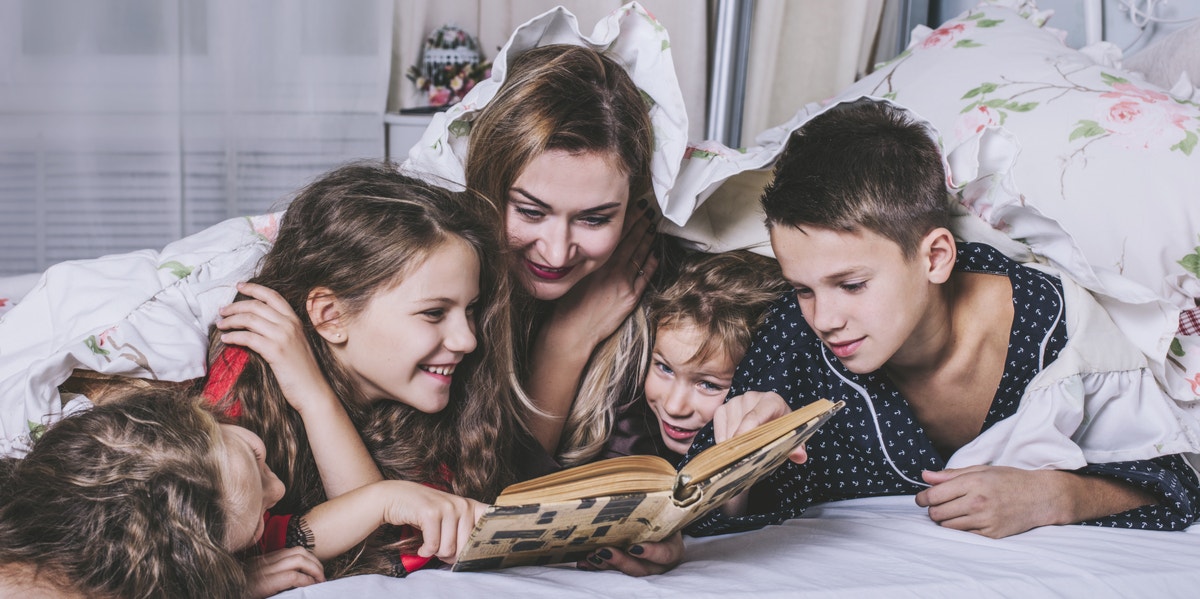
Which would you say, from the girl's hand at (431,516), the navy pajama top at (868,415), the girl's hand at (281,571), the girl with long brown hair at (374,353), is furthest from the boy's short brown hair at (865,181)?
the girl's hand at (281,571)

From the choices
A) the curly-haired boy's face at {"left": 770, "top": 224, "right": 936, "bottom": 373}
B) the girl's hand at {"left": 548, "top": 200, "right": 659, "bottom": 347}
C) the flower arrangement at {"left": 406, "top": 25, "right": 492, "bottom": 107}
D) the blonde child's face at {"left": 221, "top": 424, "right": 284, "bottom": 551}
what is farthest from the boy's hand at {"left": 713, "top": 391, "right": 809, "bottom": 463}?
the flower arrangement at {"left": 406, "top": 25, "right": 492, "bottom": 107}

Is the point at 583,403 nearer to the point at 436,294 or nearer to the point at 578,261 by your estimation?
the point at 578,261

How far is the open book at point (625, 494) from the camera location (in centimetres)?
75

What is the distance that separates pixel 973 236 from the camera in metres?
1.20

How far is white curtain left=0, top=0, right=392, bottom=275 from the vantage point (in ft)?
5.72

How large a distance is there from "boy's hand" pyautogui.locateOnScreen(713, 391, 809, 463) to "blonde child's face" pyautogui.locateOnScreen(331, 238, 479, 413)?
0.89 ft

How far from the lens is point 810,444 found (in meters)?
1.19

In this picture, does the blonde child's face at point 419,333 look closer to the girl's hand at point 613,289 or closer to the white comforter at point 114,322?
the white comforter at point 114,322

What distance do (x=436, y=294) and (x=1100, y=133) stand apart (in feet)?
2.69

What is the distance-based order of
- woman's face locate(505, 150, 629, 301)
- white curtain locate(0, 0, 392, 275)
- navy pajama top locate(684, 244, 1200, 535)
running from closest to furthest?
navy pajama top locate(684, 244, 1200, 535), woman's face locate(505, 150, 629, 301), white curtain locate(0, 0, 392, 275)

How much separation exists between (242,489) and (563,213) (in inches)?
20.6

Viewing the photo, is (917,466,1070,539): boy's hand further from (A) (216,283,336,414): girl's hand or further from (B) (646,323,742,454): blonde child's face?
(A) (216,283,336,414): girl's hand

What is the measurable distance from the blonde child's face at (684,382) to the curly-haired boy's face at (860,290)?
22 centimetres

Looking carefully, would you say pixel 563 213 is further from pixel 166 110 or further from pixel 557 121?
pixel 166 110
